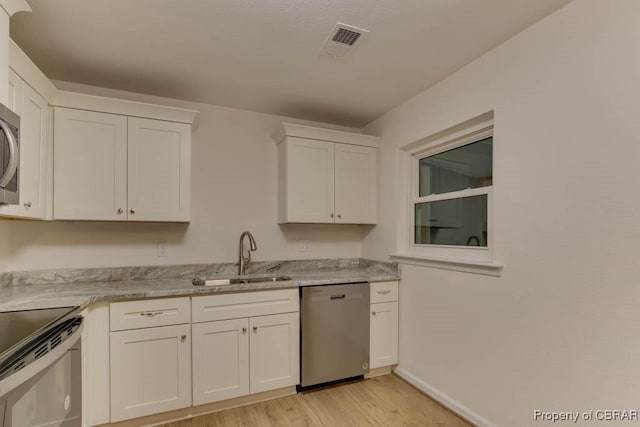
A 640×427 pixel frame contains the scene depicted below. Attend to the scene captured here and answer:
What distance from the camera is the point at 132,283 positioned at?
7.57 feet

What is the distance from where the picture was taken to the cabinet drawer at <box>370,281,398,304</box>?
8.84ft

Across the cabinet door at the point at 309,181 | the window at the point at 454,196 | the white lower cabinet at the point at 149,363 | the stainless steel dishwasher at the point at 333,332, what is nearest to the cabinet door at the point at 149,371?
the white lower cabinet at the point at 149,363

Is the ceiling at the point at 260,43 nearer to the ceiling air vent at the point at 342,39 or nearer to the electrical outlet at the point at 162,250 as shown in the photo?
the ceiling air vent at the point at 342,39

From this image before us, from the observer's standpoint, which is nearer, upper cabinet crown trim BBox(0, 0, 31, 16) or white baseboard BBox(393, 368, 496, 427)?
upper cabinet crown trim BBox(0, 0, 31, 16)

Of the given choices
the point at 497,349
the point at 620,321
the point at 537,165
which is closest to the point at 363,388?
the point at 497,349

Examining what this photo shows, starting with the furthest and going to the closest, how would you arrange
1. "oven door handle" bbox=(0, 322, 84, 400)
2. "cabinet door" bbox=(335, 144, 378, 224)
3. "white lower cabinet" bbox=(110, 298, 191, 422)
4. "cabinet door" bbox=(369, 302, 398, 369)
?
"cabinet door" bbox=(335, 144, 378, 224) < "cabinet door" bbox=(369, 302, 398, 369) < "white lower cabinet" bbox=(110, 298, 191, 422) < "oven door handle" bbox=(0, 322, 84, 400)

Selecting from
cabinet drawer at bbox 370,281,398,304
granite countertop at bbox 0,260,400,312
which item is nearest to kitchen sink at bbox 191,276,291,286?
granite countertop at bbox 0,260,400,312

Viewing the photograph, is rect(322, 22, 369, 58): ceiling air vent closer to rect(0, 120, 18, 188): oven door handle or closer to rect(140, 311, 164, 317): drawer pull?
rect(0, 120, 18, 188): oven door handle

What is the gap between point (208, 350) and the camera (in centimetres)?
215

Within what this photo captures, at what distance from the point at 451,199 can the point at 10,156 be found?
2608 mm

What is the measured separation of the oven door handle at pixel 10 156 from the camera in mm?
1257

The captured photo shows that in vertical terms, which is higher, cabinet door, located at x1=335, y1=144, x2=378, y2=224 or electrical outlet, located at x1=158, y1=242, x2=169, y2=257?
cabinet door, located at x1=335, y1=144, x2=378, y2=224

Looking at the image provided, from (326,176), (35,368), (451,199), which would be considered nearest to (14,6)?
(35,368)

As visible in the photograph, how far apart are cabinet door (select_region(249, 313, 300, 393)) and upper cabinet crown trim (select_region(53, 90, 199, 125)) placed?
163cm
